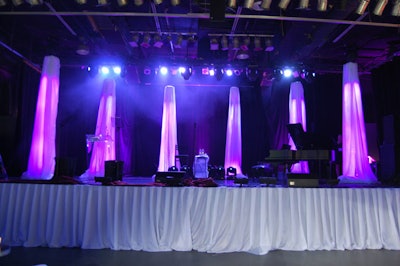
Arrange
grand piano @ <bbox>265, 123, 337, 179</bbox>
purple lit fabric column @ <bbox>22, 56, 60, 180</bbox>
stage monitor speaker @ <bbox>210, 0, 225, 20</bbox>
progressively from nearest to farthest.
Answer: stage monitor speaker @ <bbox>210, 0, 225, 20</bbox> < grand piano @ <bbox>265, 123, 337, 179</bbox> < purple lit fabric column @ <bbox>22, 56, 60, 180</bbox>

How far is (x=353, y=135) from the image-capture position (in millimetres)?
7133

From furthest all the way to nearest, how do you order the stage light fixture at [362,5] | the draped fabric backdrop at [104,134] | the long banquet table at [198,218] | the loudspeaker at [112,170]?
the draped fabric backdrop at [104,134], the stage light fixture at [362,5], the loudspeaker at [112,170], the long banquet table at [198,218]

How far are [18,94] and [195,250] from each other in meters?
6.86

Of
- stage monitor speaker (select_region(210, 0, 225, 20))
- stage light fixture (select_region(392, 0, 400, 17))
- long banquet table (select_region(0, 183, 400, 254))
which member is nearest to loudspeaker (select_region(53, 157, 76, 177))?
long banquet table (select_region(0, 183, 400, 254))

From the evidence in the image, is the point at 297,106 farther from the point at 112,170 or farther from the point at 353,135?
the point at 112,170

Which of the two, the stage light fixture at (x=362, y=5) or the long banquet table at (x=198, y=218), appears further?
the stage light fixture at (x=362, y=5)

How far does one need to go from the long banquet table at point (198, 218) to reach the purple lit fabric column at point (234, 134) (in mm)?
5811

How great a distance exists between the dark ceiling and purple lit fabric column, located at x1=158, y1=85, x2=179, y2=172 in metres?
1.76

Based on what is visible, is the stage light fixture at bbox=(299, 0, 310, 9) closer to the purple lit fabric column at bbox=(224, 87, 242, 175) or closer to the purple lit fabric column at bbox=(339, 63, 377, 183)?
the purple lit fabric column at bbox=(339, 63, 377, 183)

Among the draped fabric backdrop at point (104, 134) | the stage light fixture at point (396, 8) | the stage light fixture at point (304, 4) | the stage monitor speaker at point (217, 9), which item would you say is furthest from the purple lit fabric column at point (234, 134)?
the stage monitor speaker at point (217, 9)

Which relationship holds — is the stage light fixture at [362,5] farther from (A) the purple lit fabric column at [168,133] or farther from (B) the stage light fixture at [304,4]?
(A) the purple lit fabric column at [168,133]

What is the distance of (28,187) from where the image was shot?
3773 millimetres

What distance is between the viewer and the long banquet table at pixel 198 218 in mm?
3664

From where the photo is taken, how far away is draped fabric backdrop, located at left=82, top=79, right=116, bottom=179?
848 cm
